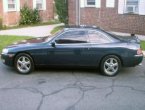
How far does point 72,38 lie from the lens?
26.0ft

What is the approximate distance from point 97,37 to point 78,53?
72 cm

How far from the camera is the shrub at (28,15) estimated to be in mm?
22031

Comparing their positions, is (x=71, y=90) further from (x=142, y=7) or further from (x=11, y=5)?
(x=11, y=5)

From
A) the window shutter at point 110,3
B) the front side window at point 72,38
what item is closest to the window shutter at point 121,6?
the window shutter at point 110,3

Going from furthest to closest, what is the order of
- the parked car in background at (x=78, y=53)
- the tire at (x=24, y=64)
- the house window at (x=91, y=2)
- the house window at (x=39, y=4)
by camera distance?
the house window at (x=39, y=4) → the house window at (x=91, y=2) → the tire at (x=24, y=64) → the parked car in background at (x=78, y=53)

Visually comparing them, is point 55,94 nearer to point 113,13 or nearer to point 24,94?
point 24,94

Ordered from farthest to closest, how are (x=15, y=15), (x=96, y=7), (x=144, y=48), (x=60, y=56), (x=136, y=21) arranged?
(x=15, y=15), (x=96, y=7), (x=136, y=21), (x=144, y=48), (x=60, y=56)

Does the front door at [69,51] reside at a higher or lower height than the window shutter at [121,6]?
lower

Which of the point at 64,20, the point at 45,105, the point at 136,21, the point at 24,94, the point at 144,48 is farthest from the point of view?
the point at 64,20

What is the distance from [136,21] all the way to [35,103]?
434 inches

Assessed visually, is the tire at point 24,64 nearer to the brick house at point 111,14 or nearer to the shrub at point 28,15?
the brick house at point 111,14

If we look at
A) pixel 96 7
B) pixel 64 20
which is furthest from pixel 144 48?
pixel 64 20

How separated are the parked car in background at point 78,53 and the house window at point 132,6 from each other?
7841mm

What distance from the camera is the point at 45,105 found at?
5.57 m
